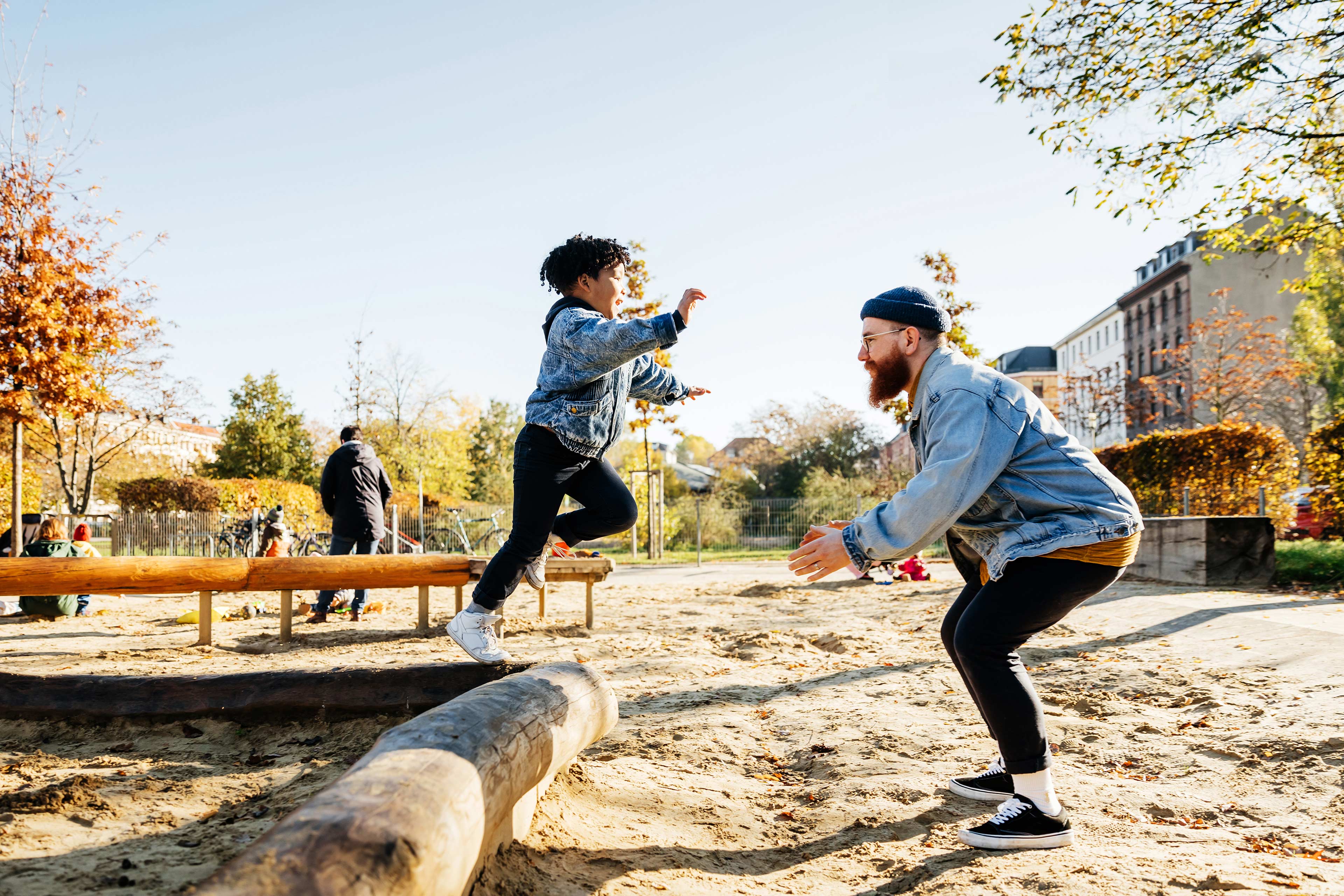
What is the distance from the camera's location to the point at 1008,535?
281 cm

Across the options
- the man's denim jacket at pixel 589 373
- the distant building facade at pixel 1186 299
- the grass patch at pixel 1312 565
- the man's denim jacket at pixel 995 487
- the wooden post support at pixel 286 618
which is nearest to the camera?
the man's denim jacket at pixel 995 487

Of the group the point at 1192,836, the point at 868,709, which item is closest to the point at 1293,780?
the point at 1192,836

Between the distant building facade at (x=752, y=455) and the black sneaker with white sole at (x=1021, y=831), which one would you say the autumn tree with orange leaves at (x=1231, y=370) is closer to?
the distant building facade at (x=752, y=455)

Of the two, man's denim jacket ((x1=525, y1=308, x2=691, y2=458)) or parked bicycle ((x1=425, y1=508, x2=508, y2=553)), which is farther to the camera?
parked bicycle ((x1=425, y1=508, x2=508, y2=553))

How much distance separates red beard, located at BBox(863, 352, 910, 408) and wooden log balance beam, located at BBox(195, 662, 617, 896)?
1.55 meters

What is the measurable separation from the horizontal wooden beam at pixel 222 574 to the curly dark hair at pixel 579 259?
3.13 m

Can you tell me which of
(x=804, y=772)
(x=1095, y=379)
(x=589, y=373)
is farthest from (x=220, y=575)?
(x=1095, y=379)

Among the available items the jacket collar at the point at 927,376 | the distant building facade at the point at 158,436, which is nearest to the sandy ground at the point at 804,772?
the jacket collar at the point at 927,376

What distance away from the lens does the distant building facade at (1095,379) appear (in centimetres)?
4362

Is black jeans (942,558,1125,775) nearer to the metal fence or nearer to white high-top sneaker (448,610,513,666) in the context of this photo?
white high-top sneaker (448,610,513,666)

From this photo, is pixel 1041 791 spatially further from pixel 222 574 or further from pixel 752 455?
pixel 752 455

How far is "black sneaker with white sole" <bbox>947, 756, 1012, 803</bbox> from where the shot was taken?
3180 millimetres

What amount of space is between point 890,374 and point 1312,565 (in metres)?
9.53

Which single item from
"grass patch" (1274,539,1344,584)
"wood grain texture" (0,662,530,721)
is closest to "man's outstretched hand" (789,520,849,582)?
"wood grain texture" (0,662,530,721)
